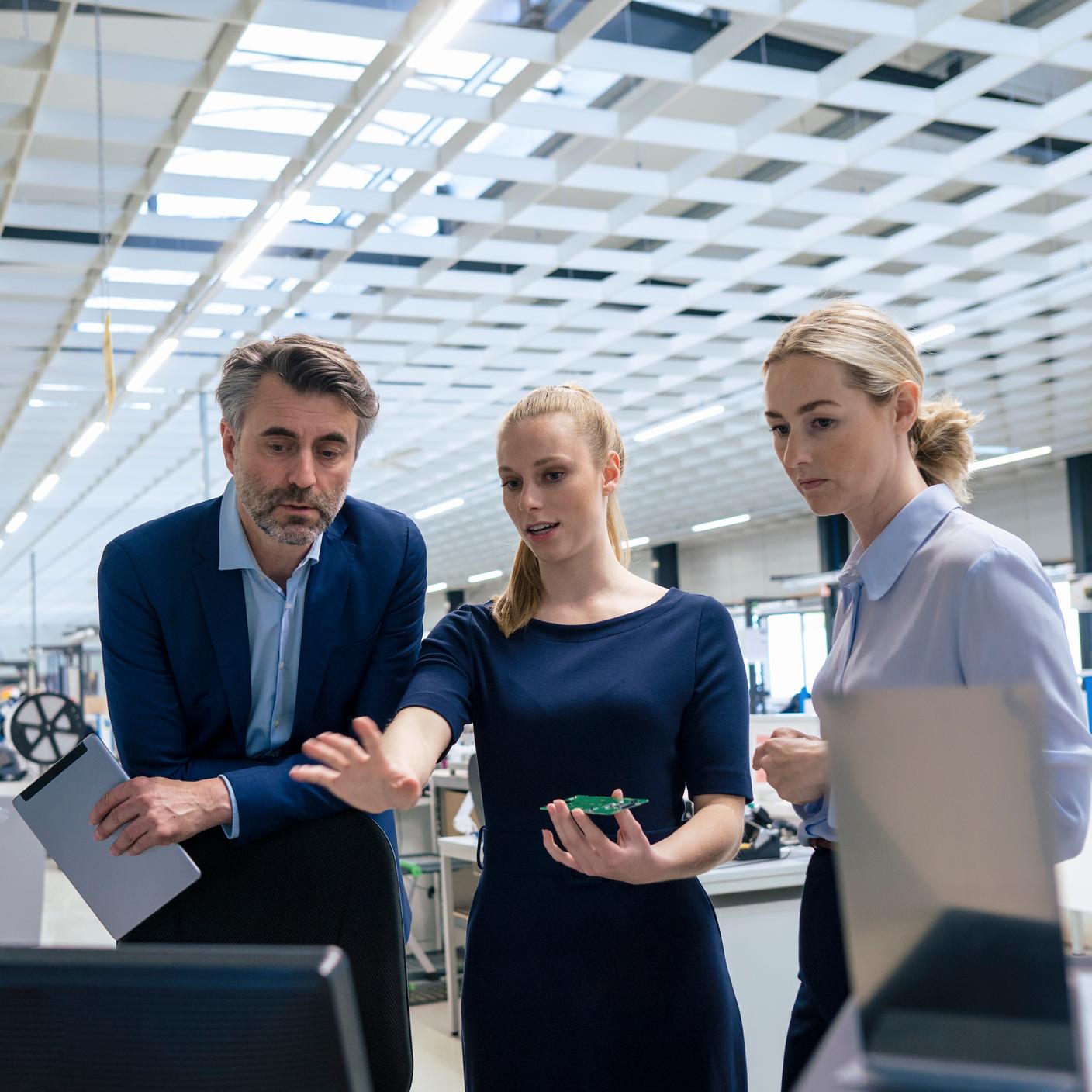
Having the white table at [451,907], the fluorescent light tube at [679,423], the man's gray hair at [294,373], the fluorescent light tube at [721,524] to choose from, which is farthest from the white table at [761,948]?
the fluorescent light tube at [721,524]

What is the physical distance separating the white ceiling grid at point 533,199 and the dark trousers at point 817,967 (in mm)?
3788

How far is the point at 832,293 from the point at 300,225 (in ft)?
19.0

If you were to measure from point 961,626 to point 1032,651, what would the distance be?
3.1 inches

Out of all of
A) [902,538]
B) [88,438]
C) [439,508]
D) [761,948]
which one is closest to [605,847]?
[902,538]

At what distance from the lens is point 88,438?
11148 millimetres

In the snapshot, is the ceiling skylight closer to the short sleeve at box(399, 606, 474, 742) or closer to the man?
the man

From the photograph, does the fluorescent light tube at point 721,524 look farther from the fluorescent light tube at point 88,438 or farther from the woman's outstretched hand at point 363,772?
the woman's outstretched hand at point 363,772

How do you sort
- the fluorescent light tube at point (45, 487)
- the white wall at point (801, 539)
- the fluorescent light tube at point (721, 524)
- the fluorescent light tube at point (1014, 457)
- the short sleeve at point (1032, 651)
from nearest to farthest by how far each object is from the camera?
the short sleeve at point (1032, 651) < the fluorescent light tube at point (45, 487) < the fluorescent light tube at point (1014, 457) < the white wall at point (801, 539) < the fluorescent light tube at point (721, 524)

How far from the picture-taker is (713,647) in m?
1.50

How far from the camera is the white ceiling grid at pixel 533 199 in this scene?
17.1ft

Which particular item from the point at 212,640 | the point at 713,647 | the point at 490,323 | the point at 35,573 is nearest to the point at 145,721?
the point at 212,640

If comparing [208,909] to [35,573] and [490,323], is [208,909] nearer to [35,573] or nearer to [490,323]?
[490,323]

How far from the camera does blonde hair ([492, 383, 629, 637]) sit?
5.13 feet

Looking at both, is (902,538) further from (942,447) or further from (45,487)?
(45,487)
